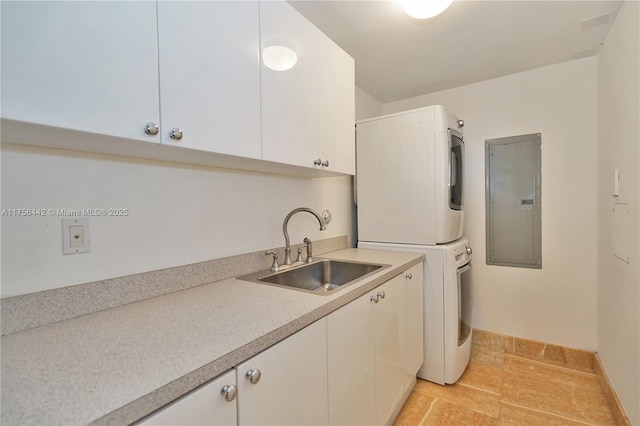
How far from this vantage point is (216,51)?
0.99 m

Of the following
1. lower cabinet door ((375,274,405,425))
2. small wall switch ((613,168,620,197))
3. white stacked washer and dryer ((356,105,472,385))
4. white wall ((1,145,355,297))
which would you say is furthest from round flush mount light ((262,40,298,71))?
small wall switch ((613,168,620,197))

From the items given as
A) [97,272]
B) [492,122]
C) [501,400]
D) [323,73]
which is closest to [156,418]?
[97,272]

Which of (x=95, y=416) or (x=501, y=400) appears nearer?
(x=95, y=416)

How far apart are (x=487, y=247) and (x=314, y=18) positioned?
2252mm

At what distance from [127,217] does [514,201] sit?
2.71 m

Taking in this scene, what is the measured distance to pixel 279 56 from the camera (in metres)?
1.23

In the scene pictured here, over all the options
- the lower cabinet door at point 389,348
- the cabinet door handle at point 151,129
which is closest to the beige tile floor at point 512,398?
the lower cabinet door at point 389,348

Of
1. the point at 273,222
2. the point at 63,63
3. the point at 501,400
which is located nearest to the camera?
the point at 63,63

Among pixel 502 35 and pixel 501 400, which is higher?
pixel 502 35

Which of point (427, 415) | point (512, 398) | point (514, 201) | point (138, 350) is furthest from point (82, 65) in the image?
point (514, 201)

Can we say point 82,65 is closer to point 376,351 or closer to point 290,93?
point 290,93

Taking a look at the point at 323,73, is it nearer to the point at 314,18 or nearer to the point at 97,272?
the point at 314,18

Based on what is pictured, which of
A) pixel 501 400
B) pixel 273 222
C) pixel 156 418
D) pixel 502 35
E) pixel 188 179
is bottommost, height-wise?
pixel 501 400

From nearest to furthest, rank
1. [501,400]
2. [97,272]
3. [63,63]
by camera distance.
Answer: [63,63] → [97,272] → [501,400]
